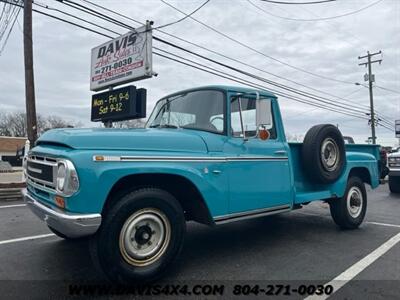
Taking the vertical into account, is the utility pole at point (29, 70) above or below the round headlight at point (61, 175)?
above

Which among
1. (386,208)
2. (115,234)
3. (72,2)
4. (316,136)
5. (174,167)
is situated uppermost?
(72,2)

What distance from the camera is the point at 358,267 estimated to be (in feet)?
13.7

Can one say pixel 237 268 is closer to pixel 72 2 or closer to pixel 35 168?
pixel 35 168

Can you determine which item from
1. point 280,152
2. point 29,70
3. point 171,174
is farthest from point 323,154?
point 29,70

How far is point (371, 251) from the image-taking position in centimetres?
486

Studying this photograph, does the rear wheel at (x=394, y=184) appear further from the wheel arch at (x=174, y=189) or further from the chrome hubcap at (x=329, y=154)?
the wheel arch at (x=174, y=189)

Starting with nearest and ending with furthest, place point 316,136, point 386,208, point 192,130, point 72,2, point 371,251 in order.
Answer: point 192,130, point 371,251, point 316,136, point 386,208, point 72,2

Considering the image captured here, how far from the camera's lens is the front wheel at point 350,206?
597 cm

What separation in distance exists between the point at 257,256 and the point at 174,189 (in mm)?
1493

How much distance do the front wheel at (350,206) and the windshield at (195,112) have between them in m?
2.82

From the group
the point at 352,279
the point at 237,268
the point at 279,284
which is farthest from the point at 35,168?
the point at 352,279

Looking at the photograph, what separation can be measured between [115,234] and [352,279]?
2.54m

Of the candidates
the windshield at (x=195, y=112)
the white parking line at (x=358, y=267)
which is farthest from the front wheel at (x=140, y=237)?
the white parking line at (x=358, y=267)

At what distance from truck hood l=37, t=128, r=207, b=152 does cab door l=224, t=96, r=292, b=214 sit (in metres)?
0.52
